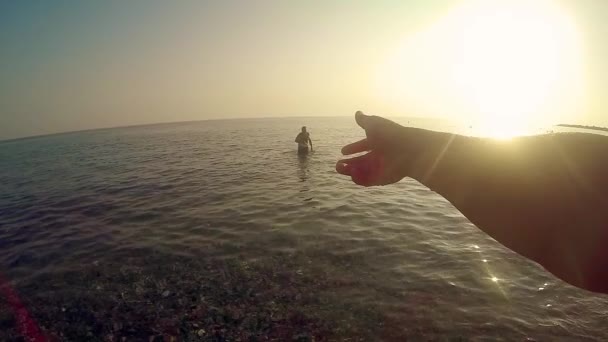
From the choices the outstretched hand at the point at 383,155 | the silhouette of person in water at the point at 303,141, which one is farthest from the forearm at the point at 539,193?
the silhouette of person in water at the point at 303,141

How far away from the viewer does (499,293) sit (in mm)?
7367

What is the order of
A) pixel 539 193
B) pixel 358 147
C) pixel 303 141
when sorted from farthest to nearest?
pixel 303 141 → pixel 358 147 → pixel 539 193

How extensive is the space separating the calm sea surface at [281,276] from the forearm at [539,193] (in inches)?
172

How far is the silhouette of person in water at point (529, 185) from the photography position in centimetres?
207

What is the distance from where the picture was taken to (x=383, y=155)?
3.40m

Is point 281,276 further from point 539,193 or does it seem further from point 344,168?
point 539,193

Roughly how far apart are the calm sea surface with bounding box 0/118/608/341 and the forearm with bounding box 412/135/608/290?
14.4ft

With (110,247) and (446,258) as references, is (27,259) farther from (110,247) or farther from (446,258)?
(446,258)

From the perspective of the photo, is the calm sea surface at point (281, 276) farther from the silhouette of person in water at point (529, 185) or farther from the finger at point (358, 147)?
the silhouette of person in water at point (529, 185)

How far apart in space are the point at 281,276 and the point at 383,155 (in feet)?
18.8

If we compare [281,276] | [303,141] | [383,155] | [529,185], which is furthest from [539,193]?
[303,141]

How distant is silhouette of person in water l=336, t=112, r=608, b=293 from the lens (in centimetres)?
207

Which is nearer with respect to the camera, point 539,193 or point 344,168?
point 539,193

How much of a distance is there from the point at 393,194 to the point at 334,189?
328 centimetres
